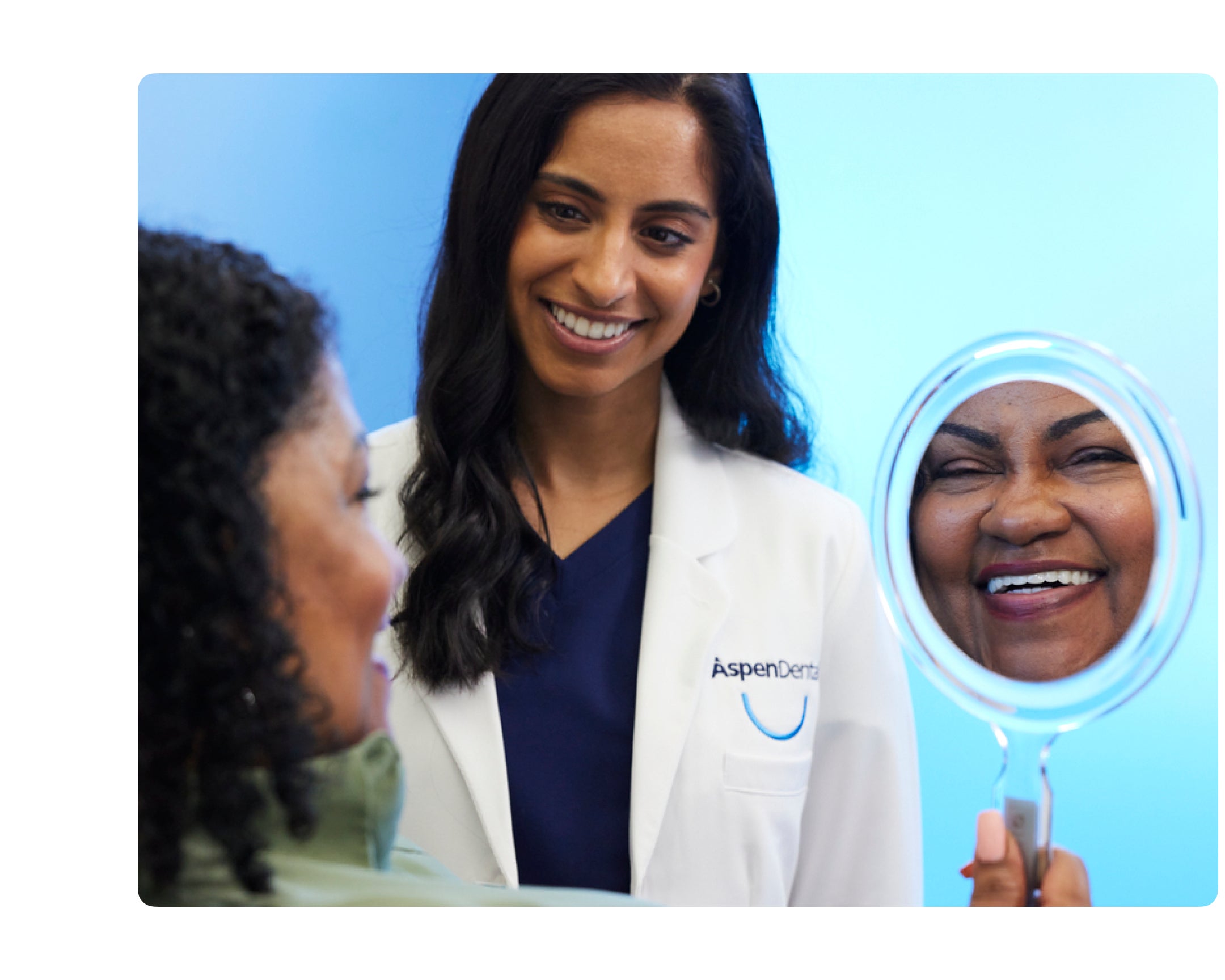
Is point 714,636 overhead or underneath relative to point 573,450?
underneath

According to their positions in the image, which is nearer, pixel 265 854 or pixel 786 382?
pixel 265 854

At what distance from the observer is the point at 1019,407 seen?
3.88 feet

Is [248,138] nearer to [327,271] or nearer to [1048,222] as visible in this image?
[327,271]

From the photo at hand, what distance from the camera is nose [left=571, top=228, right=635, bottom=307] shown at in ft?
3.80

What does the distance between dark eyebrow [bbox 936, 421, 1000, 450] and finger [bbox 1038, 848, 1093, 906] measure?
41 centimetres

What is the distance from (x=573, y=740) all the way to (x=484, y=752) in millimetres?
88

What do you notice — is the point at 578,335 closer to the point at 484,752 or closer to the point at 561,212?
the point at 561,212

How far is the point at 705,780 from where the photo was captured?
118 centimetres

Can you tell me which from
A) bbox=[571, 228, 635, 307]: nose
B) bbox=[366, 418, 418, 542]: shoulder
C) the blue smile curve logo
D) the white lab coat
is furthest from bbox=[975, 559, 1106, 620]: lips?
bbox=[366, 418, 418, 542]: shoulder

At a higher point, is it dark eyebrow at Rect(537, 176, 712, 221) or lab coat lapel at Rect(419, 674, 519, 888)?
dark eyebrow at Rect(537, 176, 712, 221)

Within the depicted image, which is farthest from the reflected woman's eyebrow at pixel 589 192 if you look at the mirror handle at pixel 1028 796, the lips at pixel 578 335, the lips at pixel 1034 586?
the mirror handle at pixel 1028 796

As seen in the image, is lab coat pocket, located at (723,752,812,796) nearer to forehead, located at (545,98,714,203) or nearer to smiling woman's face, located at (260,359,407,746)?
smiling woman's face, located at (260,359,407,746)

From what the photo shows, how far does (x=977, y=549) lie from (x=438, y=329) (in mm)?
580

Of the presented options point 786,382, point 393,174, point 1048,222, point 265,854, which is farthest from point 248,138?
point 1048,222
